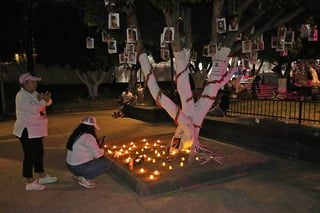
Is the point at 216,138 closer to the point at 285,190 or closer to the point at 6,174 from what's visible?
the point at 285,190

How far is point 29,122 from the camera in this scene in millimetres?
4648

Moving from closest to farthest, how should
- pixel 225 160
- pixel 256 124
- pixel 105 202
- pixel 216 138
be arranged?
pixel 105 202
pixel 225 160
pixel 256 124
pixel 216 138

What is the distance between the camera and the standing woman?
4.64 metres

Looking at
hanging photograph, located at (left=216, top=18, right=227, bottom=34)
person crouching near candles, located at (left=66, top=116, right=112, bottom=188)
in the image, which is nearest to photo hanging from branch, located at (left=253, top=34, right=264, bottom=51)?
hanging photograph, located at (left=216, top=18, right=227, bottom=34)

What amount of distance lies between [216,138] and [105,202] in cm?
471

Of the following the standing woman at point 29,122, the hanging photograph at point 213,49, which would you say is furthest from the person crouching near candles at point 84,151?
the hanging photograph at point 213,49

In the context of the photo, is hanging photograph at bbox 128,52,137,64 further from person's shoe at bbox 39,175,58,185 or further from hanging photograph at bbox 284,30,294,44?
hanging photograph at bbox 284,30,294,44

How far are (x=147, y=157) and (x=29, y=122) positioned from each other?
241 cm

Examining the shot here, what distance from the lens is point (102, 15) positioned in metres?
6.62

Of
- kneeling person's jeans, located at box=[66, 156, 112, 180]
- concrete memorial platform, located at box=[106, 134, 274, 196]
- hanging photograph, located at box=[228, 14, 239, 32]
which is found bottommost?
concrete memorial platform, located at box=[106, 134, 274, 196]

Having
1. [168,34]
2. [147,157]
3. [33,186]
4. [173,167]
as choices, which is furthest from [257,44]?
[33,186]

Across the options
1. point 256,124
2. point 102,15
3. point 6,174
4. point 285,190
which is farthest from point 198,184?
point 102,15

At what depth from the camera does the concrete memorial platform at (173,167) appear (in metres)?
4.71

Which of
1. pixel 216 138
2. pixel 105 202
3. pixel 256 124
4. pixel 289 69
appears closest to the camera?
pixel 105 202
